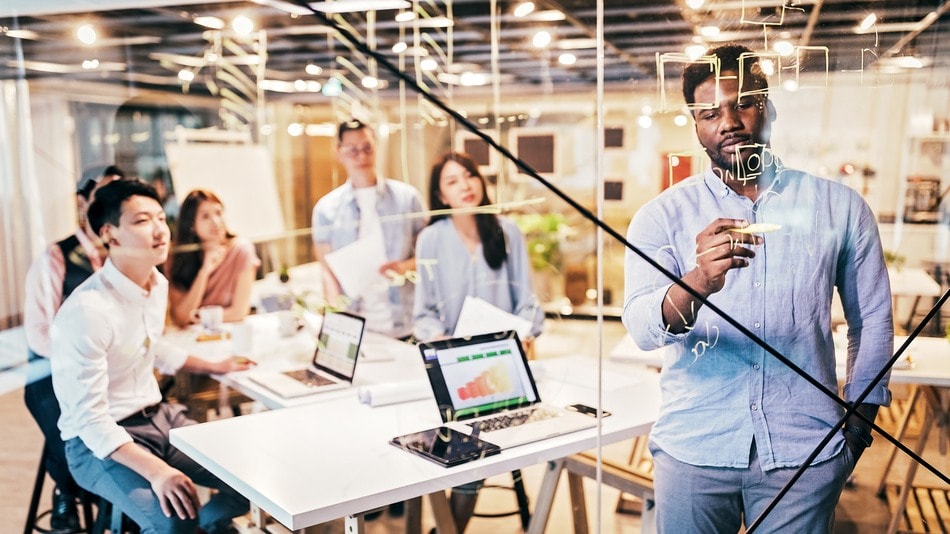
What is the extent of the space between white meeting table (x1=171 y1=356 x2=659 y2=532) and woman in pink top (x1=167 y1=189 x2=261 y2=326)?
4.46ft

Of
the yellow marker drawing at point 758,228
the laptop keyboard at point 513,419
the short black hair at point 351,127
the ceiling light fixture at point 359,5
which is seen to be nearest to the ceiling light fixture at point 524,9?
the ceiling light fixture at point 359,5

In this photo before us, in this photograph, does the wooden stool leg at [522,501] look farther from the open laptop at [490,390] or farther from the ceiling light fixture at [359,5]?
the ceiling light fixture at [359,5]

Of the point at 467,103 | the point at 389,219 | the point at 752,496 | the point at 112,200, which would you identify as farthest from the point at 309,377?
the point at 752,496

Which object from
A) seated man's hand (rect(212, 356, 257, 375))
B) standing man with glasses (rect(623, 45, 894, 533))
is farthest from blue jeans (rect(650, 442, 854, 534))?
seated man's hand (rect(212, 356, 257, 375))

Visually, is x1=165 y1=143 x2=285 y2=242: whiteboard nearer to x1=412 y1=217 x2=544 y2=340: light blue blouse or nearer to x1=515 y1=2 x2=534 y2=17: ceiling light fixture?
x1=412 y1=217 x2=544 y2=340: light blue blouse

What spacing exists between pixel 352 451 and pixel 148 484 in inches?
24.5

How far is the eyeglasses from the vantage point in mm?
3324

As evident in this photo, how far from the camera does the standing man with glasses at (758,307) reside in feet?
5.20

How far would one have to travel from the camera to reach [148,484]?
2.13m

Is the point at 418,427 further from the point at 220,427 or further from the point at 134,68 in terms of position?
the point at 134,68

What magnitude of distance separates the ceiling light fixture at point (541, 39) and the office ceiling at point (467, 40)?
3 centimetres

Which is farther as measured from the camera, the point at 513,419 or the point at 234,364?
the point at 234,364

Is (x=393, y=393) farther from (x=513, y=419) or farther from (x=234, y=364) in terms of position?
(x=234, y=364)

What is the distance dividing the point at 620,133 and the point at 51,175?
97.0 inches
